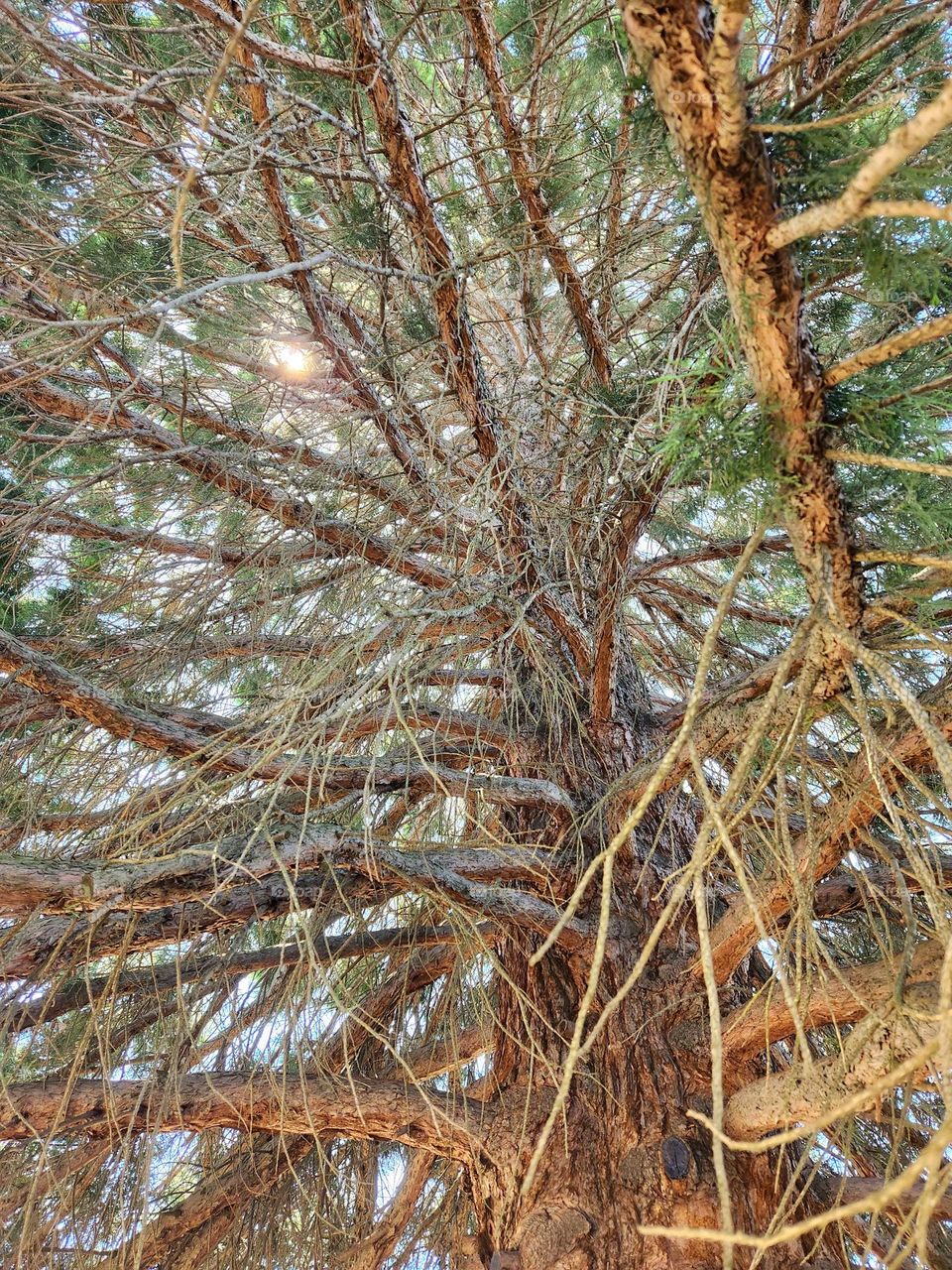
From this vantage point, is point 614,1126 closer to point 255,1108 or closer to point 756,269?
point 255,1108

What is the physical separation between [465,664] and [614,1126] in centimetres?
143

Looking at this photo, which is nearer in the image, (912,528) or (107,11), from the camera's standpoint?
(912,528)

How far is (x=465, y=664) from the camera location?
2.74 meters

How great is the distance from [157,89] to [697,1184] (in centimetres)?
229

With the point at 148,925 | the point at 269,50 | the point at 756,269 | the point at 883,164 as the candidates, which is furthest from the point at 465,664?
the point at 883,164

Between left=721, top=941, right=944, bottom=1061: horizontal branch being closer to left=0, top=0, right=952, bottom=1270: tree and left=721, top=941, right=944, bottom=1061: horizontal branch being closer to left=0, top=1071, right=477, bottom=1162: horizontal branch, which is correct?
left=0, top=0, right=952, bottom=1270: tree

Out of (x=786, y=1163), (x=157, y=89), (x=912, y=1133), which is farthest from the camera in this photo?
(x=912, y=1133)

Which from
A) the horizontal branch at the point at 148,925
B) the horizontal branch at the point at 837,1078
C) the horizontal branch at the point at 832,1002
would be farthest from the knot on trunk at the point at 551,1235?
the horizontal branch at the point at 148,925

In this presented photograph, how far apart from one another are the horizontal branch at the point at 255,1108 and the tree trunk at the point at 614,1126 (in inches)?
6.1

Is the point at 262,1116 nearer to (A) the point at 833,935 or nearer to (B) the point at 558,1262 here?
(B) the point at 558,1262

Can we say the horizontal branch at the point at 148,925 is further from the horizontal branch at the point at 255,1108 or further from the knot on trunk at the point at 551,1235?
the knot on trunk at the point at 551,1235

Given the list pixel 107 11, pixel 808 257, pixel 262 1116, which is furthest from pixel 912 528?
pixel 107 11

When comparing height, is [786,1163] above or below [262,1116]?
below

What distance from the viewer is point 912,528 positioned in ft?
5.82
